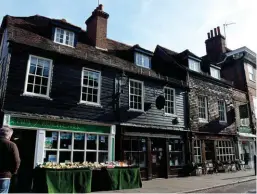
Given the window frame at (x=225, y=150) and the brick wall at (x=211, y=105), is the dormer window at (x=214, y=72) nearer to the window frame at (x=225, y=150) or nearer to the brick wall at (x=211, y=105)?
the brick wall at (x=211, y=105)

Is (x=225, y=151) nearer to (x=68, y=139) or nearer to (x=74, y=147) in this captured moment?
(x=74, y=147)

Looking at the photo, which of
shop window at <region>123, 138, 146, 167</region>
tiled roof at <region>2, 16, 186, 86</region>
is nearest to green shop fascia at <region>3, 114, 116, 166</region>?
shop window at <region>123, 138, 146, 167</region>

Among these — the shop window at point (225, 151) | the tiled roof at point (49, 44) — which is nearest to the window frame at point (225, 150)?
the shop window at point (225, 151)

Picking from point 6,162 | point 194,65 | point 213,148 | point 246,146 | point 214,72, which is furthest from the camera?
point 246,146

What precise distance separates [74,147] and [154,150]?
17.1 feet

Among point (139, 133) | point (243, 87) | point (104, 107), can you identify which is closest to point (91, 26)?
point (104, 107)

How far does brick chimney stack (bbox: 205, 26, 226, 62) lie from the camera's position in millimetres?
24281

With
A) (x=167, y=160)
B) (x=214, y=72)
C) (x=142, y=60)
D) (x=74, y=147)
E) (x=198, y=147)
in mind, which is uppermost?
(x=214, y=72)

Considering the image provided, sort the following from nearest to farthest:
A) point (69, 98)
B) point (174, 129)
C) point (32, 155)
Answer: point (32, 155) < point (69, 98) < point (174, 129)

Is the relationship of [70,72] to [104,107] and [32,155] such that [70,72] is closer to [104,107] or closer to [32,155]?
[104,107]

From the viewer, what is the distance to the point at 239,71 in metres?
22.7

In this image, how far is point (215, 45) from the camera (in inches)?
973

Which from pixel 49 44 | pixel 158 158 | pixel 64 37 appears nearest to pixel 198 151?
pixel 158 158

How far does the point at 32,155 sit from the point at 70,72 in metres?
4.35
